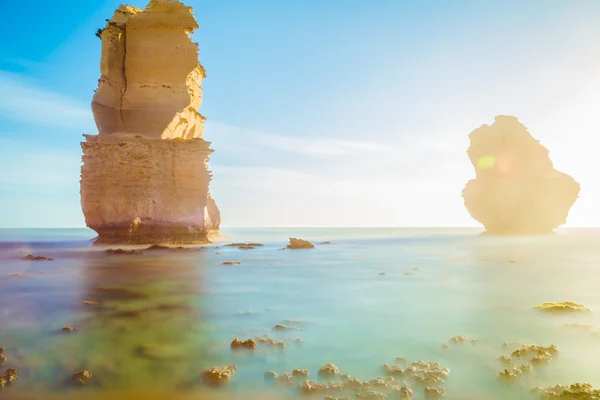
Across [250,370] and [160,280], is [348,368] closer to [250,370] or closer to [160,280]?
[250,370]

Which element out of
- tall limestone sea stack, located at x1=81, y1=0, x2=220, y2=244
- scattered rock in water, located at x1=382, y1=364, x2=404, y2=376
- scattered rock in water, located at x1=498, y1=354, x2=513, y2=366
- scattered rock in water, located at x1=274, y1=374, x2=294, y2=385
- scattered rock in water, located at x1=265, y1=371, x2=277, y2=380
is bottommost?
scattered rock in water, located at x1=265, y1=371, x2=277, y2=380

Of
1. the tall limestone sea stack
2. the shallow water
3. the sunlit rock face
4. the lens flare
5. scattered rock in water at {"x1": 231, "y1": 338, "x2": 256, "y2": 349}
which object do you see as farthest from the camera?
the lens flare

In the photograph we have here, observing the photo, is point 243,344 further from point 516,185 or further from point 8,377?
point 516,185

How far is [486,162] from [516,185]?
5.82 metres

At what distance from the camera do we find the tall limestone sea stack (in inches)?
917

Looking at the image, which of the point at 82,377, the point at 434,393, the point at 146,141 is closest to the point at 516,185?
the point at 146,141

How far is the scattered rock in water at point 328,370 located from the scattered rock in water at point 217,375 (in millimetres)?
1034

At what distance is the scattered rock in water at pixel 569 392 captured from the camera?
360cm

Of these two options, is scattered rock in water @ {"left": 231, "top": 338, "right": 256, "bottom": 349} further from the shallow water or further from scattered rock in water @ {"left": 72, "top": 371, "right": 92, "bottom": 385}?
scattered rock in water @ {"left": 72, "top": 371, "right": 92, "bottom": 385}

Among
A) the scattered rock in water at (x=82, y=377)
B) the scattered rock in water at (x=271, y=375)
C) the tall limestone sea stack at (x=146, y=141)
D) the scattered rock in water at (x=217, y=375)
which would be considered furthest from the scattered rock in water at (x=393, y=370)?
the tall limestone sea stack at (x=146, y=141)

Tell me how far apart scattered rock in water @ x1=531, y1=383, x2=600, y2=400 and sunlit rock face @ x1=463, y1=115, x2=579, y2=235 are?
59.8 m

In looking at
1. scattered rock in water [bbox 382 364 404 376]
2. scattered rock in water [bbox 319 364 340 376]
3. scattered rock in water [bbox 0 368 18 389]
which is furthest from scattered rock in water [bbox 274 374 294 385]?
scattered rock in water [bbox 0 368 18 389]

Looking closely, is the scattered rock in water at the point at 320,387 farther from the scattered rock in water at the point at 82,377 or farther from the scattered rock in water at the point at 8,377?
the scattered rock in water at the point at 8,377

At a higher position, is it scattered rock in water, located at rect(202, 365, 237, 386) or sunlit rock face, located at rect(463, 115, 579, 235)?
sunlit rock face, located at rect(463, 115, 579, 235)
